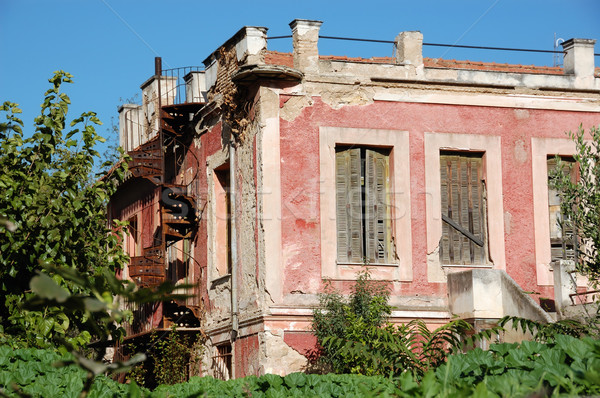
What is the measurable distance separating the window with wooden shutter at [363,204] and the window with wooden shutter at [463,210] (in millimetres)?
1145

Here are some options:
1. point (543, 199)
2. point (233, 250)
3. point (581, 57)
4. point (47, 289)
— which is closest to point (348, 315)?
point (233, 250)

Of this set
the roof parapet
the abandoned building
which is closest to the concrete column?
the abandoned building

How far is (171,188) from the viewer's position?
1859 centimetres

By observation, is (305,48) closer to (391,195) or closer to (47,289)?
(391,195)

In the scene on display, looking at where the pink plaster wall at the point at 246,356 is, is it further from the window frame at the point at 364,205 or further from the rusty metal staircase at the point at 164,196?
the rusty metal staircase at the point at 164,196

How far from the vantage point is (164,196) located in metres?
19.0

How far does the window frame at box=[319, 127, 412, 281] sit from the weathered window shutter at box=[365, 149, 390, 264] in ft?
0.45

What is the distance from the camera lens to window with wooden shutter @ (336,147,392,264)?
52.6 feet

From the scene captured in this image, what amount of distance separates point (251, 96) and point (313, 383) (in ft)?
26.1

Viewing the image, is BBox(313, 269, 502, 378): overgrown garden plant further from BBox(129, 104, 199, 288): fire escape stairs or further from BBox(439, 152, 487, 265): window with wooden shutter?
BBox(129, 104, 199, 288): fire escape stairs

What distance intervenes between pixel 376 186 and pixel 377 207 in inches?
15.2

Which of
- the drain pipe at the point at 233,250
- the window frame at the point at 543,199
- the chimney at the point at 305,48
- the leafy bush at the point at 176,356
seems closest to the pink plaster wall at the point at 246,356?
the drain pipe at the point at 233,250

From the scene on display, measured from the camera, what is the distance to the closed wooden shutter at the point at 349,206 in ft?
52.4

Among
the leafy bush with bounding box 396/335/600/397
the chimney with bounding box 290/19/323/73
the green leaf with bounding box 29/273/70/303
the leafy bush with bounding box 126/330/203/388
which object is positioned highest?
the chimney with bounding box 290/19/323/73
